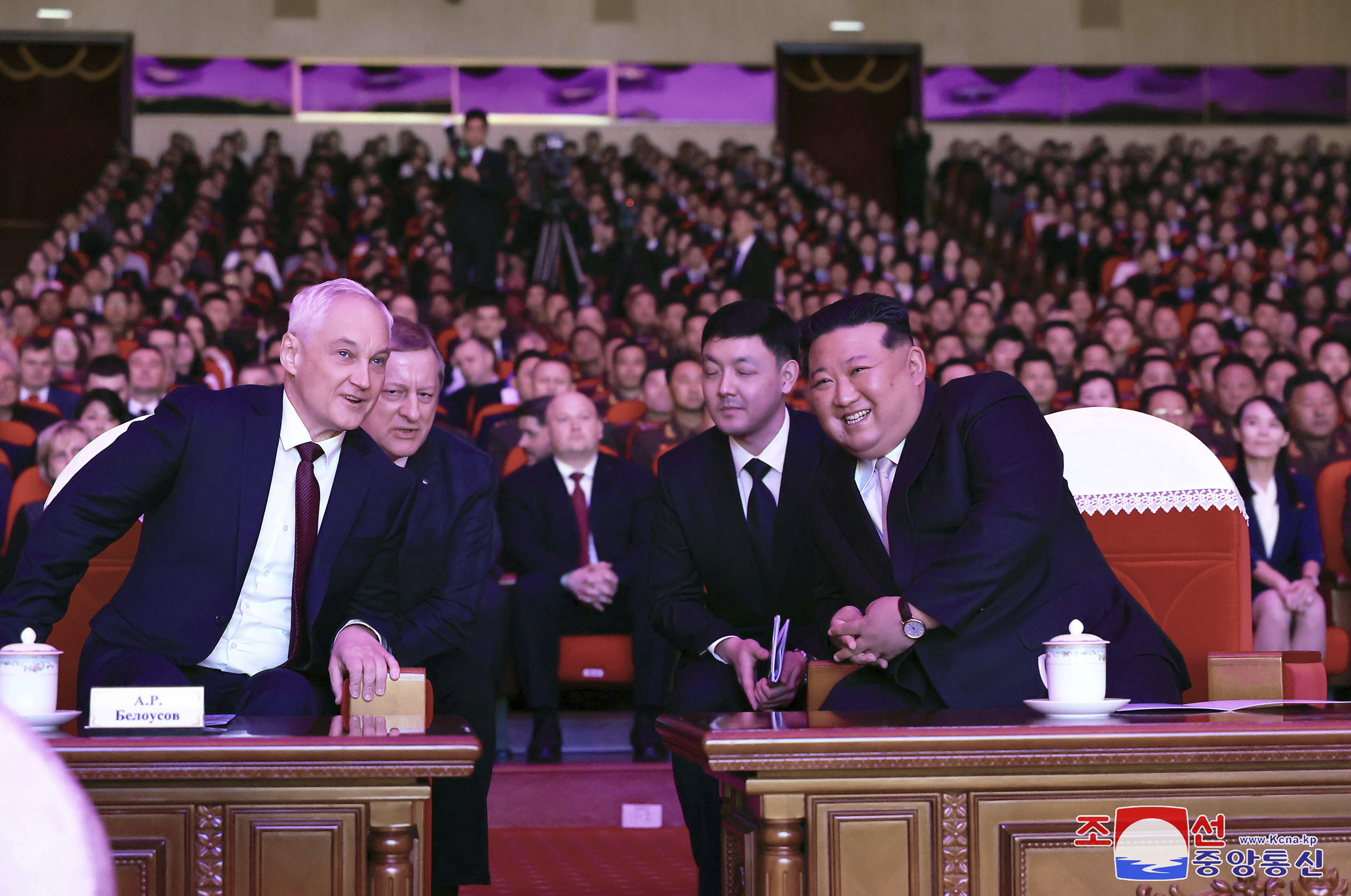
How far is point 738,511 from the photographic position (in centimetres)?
278

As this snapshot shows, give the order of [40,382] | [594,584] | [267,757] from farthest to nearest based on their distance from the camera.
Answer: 1. [40,382]
2. [594,584]
3. [267,757]

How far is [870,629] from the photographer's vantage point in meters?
2.12

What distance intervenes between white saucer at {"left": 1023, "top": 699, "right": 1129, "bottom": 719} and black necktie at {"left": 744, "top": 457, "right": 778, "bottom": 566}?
971 mm

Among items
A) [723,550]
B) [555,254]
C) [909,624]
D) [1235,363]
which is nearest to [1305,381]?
[1235,363]

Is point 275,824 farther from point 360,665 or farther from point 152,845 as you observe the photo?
point 360,665

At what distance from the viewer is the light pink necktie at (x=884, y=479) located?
2.35m

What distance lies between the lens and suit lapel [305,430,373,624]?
2170mm

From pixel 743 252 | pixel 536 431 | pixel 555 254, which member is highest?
pixel 555 254

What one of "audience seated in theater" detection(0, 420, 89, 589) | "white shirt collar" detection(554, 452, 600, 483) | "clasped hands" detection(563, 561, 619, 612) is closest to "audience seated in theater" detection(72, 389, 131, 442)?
"audience seated in theater" detection(0, 420, 89, 589)

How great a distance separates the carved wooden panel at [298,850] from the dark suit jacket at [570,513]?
256 centimetres

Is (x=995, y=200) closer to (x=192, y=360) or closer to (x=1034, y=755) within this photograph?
(x=192, y=360)

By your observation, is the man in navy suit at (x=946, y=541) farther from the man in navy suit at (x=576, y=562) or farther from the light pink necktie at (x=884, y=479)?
the man in navy suit at (x=576, y=562)

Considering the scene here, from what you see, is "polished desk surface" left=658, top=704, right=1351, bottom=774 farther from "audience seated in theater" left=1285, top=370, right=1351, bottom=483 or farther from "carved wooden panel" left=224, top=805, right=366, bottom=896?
"audience seated in theater" left=1285, top=370, right=1351, bottom=483

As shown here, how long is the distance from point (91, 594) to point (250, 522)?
796 millimetres
